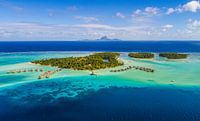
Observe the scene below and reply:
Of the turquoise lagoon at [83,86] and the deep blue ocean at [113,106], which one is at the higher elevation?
the turquoise lagoon at [83,86]

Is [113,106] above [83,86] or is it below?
below

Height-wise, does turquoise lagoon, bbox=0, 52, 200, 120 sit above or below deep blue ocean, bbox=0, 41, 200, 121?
above

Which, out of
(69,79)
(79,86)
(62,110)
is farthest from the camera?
(69,79)

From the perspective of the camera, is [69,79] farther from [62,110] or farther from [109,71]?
[62,110]

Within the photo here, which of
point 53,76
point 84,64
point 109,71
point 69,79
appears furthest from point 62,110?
point 84,64

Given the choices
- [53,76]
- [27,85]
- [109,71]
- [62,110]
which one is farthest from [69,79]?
[62,110]

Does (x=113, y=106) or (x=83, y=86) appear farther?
(x=83, y=86)

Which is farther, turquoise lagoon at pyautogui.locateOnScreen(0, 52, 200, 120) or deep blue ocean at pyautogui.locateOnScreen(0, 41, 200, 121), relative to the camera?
turquoise lagoon at pyautogui.locateOnScreen(0, 52, 200, 120)

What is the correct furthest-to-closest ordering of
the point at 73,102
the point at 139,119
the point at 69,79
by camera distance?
1. the point at 69,79
2. the point at 73,102
3. the point at 139,119

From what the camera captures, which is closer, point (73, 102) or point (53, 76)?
point (73, 102)

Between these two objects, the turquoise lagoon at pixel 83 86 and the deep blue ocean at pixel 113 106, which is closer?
the deep blue ocean at pixel 113 106
